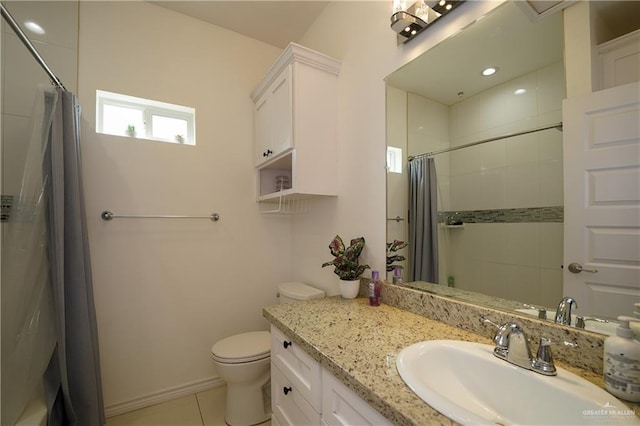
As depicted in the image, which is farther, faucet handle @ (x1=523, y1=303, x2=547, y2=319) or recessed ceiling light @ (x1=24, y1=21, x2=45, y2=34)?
recessed ceiling light @ (x1=24, y1=21, x2=45, y2=34)

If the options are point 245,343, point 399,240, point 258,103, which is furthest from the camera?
point 258,103

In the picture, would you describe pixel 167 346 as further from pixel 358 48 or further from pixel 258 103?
pixel 358 48

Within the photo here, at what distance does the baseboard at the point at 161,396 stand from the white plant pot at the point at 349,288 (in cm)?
131

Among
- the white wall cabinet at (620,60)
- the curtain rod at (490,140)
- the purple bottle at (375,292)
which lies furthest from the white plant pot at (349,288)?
the white wall cabinet at (620,60)

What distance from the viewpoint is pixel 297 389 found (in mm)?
1023

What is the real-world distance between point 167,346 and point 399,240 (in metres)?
1.72

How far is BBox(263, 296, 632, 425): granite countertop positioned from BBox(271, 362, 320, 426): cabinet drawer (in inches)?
8.5

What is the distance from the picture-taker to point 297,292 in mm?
1812

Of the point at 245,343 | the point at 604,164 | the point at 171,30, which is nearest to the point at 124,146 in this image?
the point at 171,30

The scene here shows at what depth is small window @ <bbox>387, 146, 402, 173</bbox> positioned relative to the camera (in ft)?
4.42

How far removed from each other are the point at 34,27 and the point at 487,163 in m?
1.99

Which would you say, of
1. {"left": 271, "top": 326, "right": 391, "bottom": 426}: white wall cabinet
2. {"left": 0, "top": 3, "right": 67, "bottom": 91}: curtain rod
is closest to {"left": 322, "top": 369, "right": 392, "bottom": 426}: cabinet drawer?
{"left": 271, "top": 326, "right": 391, "bottom": 426}: white wall cabinet

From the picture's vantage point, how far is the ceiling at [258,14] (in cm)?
185

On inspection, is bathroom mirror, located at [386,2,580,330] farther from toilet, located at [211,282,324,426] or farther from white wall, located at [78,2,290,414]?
white wall, located at [78,2,290,414]
